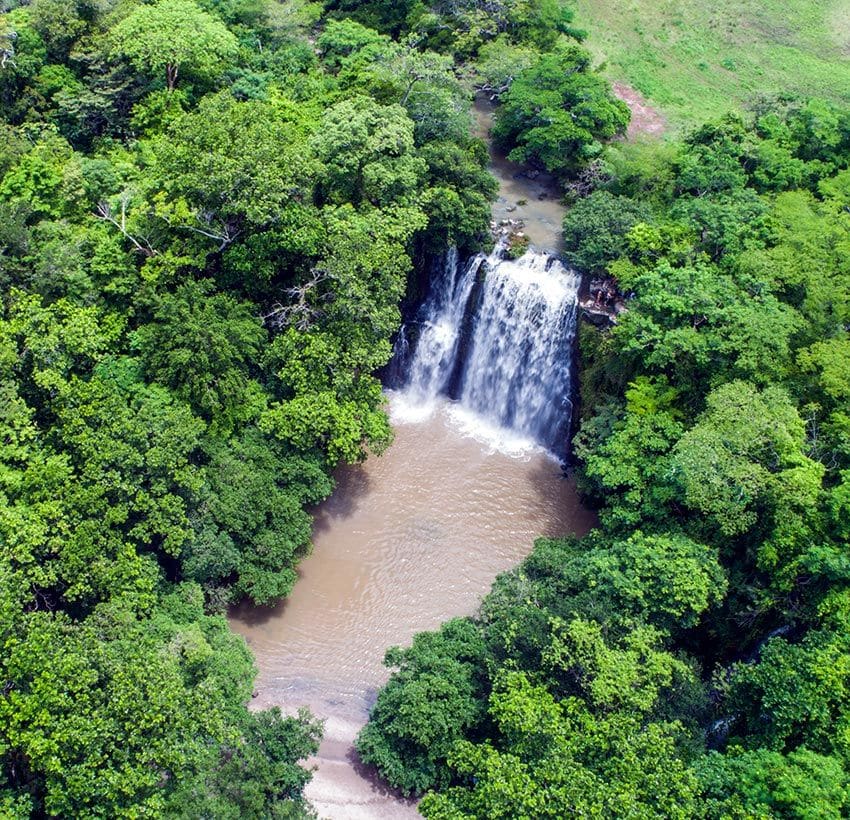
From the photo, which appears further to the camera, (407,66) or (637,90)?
(637,90)

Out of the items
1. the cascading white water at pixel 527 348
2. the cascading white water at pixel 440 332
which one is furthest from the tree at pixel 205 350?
the cascading white water at pixel 527 348

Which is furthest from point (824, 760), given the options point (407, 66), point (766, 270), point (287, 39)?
point (287, 39)

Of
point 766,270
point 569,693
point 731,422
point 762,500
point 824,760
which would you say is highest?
point 766,270

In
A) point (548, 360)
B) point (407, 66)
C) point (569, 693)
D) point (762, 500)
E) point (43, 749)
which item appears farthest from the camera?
point (407, 66)

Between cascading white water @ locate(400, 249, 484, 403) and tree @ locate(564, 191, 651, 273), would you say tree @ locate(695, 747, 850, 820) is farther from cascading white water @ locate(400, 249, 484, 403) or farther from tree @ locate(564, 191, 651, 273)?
cascading white water @ locate(400, 249, 484, 403)

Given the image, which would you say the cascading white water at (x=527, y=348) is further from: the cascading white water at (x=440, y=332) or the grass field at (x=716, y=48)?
the grass field at (x=716, y=48)

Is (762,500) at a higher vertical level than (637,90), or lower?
lower

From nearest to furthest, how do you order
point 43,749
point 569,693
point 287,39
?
point 43,749
point 569,693
point 287,39

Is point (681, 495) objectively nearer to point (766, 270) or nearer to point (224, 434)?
point (766, 270)
